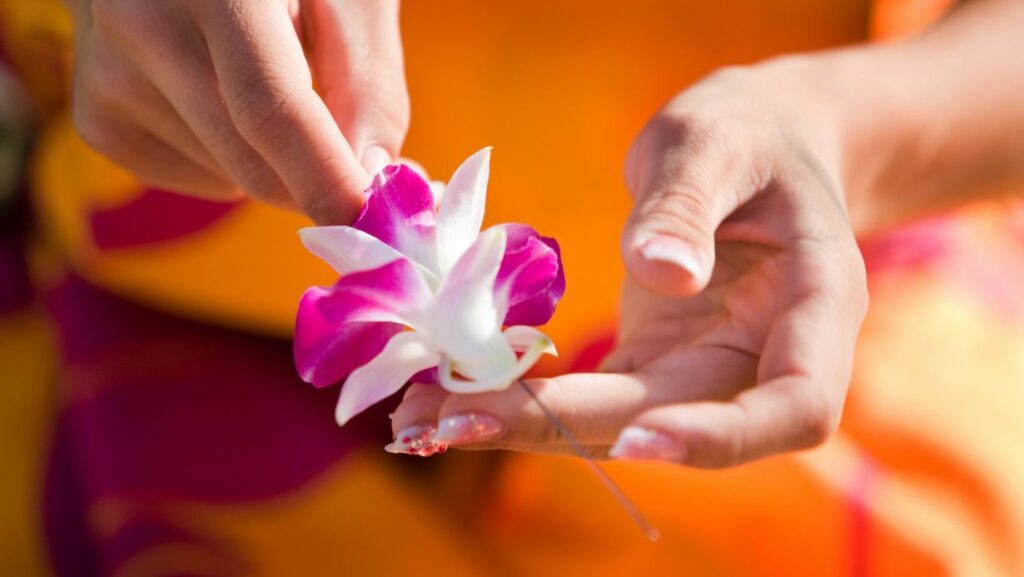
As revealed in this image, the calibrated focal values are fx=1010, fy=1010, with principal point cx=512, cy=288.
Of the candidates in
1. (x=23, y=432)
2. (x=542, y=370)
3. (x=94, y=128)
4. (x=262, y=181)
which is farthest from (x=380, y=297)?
(x=23, y=432)

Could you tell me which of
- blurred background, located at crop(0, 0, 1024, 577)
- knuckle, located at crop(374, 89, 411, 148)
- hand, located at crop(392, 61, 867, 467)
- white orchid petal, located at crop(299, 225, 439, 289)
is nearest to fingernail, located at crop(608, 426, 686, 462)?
hand, located at crop(392, 61, 867, 467)

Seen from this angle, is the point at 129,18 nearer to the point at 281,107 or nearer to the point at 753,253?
the point at 281,107

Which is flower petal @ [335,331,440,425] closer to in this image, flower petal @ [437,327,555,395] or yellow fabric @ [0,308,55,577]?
flower petal @ [437,327,555,395]

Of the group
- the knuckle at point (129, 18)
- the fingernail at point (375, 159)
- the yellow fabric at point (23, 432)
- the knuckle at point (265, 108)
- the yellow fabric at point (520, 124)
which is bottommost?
the yellow fabric at point (23, 432)

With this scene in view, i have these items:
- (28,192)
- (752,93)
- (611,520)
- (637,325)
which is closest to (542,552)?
(611,520)

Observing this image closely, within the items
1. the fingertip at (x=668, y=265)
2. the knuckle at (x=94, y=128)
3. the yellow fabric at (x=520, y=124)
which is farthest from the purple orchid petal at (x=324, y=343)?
the yellow fabric at (x=520, y=124)

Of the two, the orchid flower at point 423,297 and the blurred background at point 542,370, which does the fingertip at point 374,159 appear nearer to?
the orchid flower at point 423,297
